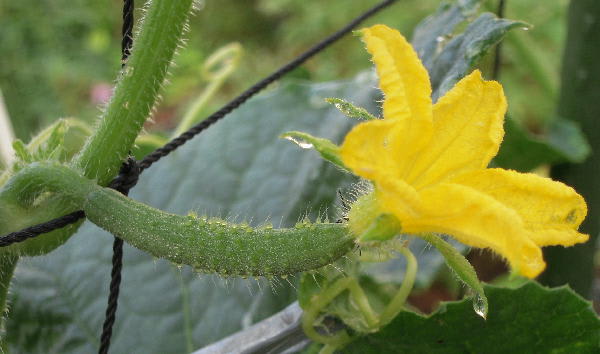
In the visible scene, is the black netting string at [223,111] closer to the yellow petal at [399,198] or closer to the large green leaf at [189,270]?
the large green leaf at [189,270]

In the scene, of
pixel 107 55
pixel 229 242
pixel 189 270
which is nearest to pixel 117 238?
pixel 229 242

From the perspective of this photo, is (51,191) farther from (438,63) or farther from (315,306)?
(438,63)

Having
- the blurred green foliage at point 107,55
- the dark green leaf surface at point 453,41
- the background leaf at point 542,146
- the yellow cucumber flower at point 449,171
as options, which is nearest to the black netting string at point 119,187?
the yellow cucumber flower at point 449,171

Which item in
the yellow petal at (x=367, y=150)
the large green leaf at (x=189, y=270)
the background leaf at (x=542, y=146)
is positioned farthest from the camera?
the background leaf at (x=542, y=146)

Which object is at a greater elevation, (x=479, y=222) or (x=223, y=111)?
(x=223, y=111)

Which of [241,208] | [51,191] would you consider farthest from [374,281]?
[51,191]

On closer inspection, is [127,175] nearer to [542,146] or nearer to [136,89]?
[136,89]

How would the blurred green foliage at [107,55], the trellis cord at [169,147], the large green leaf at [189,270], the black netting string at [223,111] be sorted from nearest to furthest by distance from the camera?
the trellis cord at [169,147] → the black netting string at [223,111] → the large green leaf at [189,270] → the blurred green foliage at [107,55]

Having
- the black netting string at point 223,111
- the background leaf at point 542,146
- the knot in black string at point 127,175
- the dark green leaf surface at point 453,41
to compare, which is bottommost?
the background leaf at point 542,146
